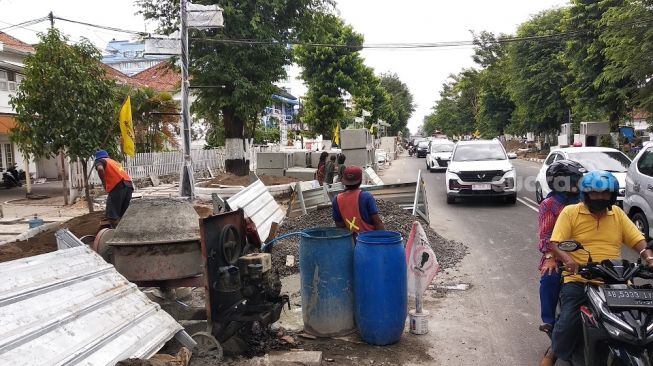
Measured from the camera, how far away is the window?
7.84 m

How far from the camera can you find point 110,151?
544 inches

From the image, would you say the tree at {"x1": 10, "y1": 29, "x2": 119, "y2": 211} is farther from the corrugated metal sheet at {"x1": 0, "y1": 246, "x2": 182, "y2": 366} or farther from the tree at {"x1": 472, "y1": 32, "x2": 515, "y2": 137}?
the tree at {"x1": 472, "y1": 32, "x2": 515, "y2": 137}

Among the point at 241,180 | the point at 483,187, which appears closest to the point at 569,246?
the point at 483,187

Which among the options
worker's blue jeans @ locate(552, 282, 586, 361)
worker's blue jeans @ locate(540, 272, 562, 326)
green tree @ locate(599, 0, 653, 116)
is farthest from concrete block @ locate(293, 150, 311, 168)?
worker's blue jeans @ locate(552, 282, 586, 361)

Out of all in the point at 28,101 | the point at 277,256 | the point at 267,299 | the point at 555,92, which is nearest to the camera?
the point at 267,299

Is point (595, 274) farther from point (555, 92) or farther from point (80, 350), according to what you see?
point (555, 92)

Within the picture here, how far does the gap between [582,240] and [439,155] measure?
24.1 metres

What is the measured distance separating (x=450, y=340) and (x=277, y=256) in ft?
12.5

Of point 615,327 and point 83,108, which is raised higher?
point 83,108

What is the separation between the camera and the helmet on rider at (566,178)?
4340mm

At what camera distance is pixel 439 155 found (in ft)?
90.5

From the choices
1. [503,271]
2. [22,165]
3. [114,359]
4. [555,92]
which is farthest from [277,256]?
[555,92]

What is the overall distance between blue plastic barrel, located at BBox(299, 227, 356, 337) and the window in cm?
552

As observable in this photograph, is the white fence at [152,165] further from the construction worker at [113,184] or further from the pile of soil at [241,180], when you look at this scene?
the construction worker at [113,184]
